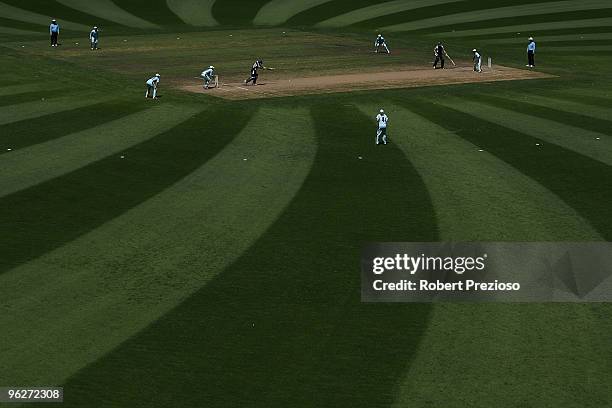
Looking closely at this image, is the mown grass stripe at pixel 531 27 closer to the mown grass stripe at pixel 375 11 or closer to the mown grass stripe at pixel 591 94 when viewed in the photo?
the mown grass stripe at pixel 375 11

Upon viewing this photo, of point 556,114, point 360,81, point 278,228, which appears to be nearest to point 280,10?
point 360,81

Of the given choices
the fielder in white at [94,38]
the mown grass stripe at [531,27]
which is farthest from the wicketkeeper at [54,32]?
the mown grass stripe at [531,27]

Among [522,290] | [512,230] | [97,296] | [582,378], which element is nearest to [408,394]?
[582,378]

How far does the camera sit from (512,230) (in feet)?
97.5

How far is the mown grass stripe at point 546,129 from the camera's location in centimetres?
4028

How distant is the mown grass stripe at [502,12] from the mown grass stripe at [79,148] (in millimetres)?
39653

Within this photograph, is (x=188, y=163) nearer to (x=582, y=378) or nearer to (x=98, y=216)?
(x=98, y=216)

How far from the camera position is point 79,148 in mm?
39344

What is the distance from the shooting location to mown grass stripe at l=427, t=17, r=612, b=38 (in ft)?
259

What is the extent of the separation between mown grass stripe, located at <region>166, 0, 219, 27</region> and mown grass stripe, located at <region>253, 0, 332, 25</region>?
4033 mm

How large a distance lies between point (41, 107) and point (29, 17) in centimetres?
3935

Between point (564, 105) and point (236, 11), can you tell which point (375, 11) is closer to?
point (236, 11)

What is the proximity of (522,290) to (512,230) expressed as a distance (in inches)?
188

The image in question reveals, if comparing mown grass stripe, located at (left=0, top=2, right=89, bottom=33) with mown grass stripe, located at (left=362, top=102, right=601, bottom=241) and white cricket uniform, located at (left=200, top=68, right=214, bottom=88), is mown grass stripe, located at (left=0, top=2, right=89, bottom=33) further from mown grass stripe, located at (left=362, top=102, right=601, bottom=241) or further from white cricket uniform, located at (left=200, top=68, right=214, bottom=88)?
mown grass stripe, located at (left=362, top=102, right=601, bottom=241)
